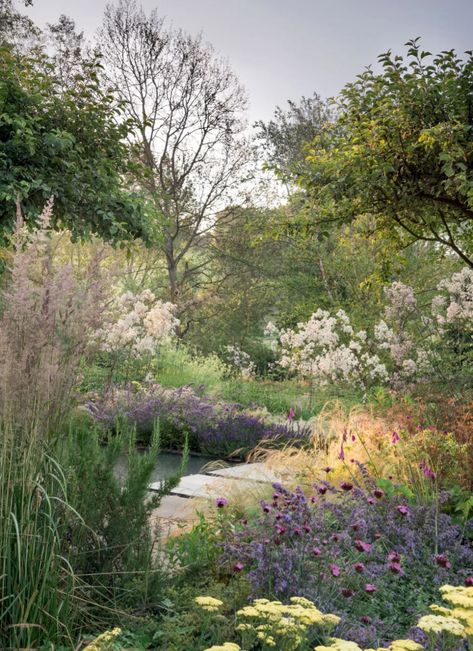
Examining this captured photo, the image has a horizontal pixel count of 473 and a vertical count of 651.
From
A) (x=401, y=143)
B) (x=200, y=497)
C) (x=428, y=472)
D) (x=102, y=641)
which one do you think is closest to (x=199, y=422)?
(x=200, y=497)

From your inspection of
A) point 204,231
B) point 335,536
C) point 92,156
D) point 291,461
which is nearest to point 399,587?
point 335,536

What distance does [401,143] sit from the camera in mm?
5750

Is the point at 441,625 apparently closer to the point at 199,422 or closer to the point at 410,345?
the point at 199,422

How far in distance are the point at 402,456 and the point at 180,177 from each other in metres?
13.9

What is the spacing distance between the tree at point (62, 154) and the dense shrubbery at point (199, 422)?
2073 millimetres

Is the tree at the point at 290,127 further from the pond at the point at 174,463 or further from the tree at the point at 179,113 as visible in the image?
the pond at the point at 174,463

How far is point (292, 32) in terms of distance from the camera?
7867 mm

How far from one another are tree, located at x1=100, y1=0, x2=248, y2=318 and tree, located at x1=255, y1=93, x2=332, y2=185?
934mm

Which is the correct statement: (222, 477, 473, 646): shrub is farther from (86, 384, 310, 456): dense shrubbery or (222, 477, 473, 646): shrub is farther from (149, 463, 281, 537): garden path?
(86, 384, 310, 456): dense shrubbery

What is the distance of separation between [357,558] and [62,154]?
5944mm

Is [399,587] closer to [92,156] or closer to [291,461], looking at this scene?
[291,461]

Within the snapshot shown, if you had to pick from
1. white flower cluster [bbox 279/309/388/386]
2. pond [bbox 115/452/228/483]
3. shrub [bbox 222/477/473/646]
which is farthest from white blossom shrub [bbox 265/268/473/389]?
shrub [bbox 222/477/473/646]

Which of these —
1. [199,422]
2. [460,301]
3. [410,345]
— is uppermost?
[460,301]

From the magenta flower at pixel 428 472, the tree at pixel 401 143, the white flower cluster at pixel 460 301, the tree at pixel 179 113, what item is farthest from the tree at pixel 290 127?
the magenta flower at pixel 428 472
